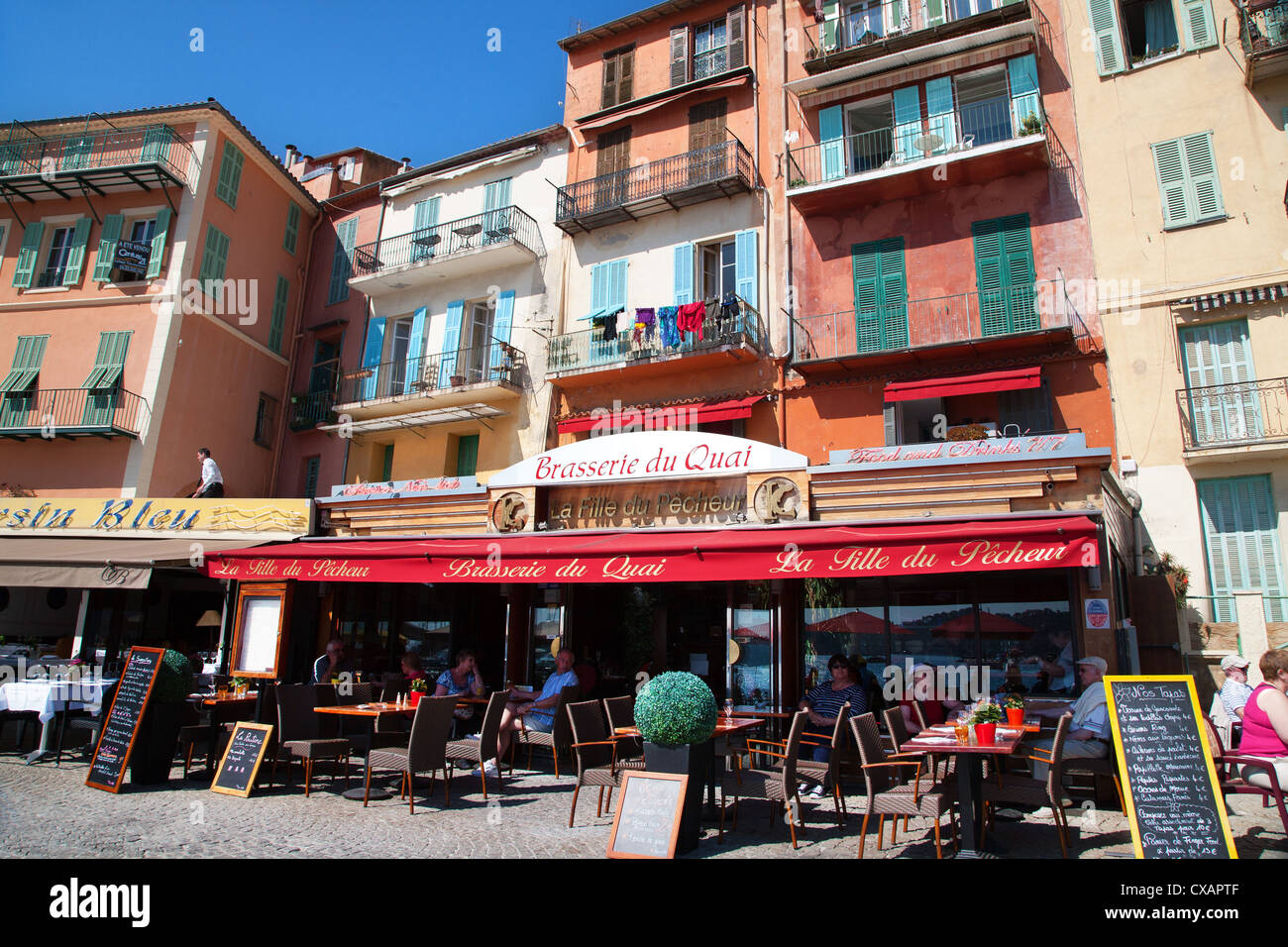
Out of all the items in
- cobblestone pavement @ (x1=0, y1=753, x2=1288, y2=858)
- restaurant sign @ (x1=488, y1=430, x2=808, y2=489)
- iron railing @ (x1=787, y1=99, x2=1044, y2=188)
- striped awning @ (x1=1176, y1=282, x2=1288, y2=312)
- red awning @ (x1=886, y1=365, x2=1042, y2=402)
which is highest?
iron railing @ (x1=787, y1=99, x2=1044, y2=188)

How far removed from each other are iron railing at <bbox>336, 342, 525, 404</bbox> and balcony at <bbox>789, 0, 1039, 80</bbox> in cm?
832

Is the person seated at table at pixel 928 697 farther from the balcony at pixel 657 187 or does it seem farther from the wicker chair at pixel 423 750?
the balcony at pixel 657 187

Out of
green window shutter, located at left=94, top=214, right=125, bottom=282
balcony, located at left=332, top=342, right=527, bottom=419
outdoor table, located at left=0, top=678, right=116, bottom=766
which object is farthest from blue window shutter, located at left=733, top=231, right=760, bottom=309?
green window shutter, located at left=94, top=214, right=125, bottom=282

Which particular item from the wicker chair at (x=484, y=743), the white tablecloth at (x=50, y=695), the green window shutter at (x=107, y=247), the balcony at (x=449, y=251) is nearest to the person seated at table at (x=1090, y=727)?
the wicker chair at (x=484, y=743)

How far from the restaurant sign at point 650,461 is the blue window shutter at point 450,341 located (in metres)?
6.53

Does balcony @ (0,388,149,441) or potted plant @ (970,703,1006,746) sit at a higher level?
balcony @ (0,388,149,441)

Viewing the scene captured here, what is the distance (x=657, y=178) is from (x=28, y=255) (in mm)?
15752

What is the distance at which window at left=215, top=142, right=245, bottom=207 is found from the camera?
19.2 metres

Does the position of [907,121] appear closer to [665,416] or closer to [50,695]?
[665,416]

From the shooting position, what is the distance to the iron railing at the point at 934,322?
42.8 ft

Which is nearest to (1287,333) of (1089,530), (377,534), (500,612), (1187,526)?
(1187,526)

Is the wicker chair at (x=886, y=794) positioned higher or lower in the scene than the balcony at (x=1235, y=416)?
lower

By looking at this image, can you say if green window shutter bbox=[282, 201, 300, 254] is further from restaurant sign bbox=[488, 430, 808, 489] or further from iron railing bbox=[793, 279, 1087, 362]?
iron railing bbox=[793, 279, 1087, 362]

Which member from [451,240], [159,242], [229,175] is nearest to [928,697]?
[451,240]
